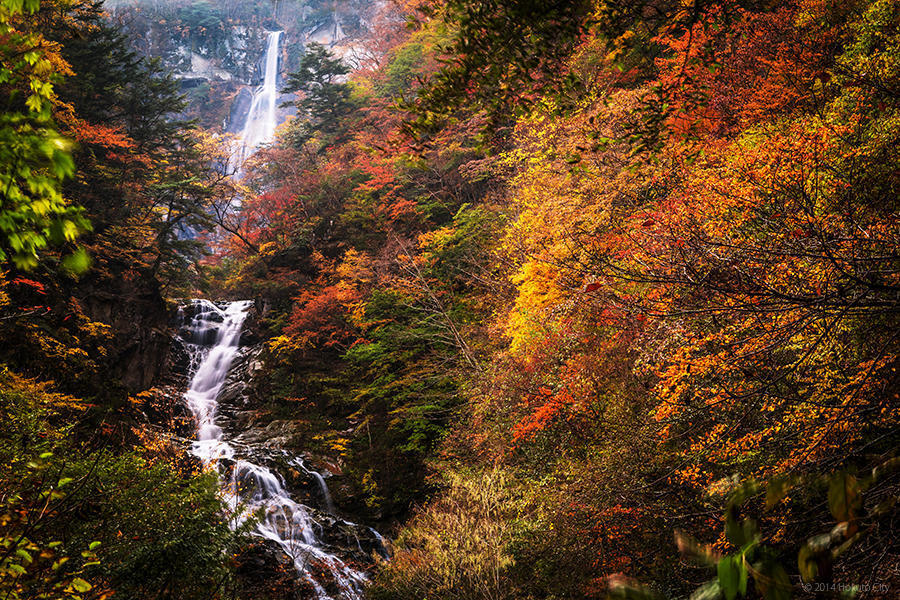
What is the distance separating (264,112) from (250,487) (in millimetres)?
50468

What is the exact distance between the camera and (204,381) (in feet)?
60.9

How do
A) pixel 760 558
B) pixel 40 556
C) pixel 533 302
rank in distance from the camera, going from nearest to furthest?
pixel 760 558
pixel 40 556
pixel 533 302

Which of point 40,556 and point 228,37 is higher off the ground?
point 228,37

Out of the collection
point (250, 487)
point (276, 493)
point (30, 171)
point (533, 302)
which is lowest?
point (276, 493)

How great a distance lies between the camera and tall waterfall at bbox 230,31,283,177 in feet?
154

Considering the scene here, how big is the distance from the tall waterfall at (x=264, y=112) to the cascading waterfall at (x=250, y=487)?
30746 millimetres

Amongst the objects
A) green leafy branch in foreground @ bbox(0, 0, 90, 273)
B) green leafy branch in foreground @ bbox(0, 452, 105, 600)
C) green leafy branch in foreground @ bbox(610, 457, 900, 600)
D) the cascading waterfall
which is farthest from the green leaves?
the cascading waterfall

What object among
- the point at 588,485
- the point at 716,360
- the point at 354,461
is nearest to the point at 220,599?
the point at 588,485

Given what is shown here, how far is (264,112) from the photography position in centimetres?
5094

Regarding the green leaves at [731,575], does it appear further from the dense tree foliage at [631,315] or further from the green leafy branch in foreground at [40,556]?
the green leafy branch in foreground at [40,556]

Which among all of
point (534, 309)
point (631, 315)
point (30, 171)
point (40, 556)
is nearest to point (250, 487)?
point (40, 556)

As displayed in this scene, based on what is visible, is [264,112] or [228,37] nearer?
[264,112]

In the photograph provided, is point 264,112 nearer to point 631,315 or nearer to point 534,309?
point 534,309

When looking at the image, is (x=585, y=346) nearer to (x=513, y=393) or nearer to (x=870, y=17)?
(x=513, y=393)
